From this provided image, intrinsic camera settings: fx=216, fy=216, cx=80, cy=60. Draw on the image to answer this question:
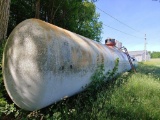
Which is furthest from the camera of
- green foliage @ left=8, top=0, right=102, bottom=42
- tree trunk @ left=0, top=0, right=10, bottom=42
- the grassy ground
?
green foliage @ left=8, top=0, right=102, bottom=42

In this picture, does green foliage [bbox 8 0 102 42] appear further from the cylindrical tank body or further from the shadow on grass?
the cylindrical tank body

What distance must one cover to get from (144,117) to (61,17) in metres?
17.8

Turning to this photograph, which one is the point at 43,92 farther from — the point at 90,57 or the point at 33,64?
the point at 90,57

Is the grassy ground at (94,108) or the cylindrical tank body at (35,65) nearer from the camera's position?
the cylindrical tank body at (35,65)

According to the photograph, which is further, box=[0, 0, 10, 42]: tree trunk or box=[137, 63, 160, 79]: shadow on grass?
box=[137, 63, 160, 79]: shadow on grass

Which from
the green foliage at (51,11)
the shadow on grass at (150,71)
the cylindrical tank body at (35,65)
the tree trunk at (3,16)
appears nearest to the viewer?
the cylindrical tank body at (35,65)

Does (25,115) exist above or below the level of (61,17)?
below

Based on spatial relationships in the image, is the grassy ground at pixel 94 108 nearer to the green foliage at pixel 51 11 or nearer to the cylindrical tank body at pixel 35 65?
the cylindrical tank body at pixel 35 65

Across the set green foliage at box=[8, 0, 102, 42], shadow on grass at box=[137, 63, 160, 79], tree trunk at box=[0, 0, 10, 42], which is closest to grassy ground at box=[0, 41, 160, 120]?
tree trunk at box=[0, 0, 10, 42]

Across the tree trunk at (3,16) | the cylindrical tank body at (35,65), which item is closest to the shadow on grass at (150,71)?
the tree trunk at (3,16)

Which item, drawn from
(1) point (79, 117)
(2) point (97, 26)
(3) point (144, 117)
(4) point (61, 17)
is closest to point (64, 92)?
(1) point (79, 117)

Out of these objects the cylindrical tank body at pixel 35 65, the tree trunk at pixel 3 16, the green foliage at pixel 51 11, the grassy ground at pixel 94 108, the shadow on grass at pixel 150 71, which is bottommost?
the grassy ground at pixel 94 108

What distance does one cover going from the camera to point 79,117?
3637 millimetres

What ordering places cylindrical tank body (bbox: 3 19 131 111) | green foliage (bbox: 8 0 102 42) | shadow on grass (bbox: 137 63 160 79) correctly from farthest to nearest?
green foliage (bbox: 8 0 102 42), shadow on grass (bbox: 137 63 160 79), cylindrical tank body (bbox: 3 19 131 111)
